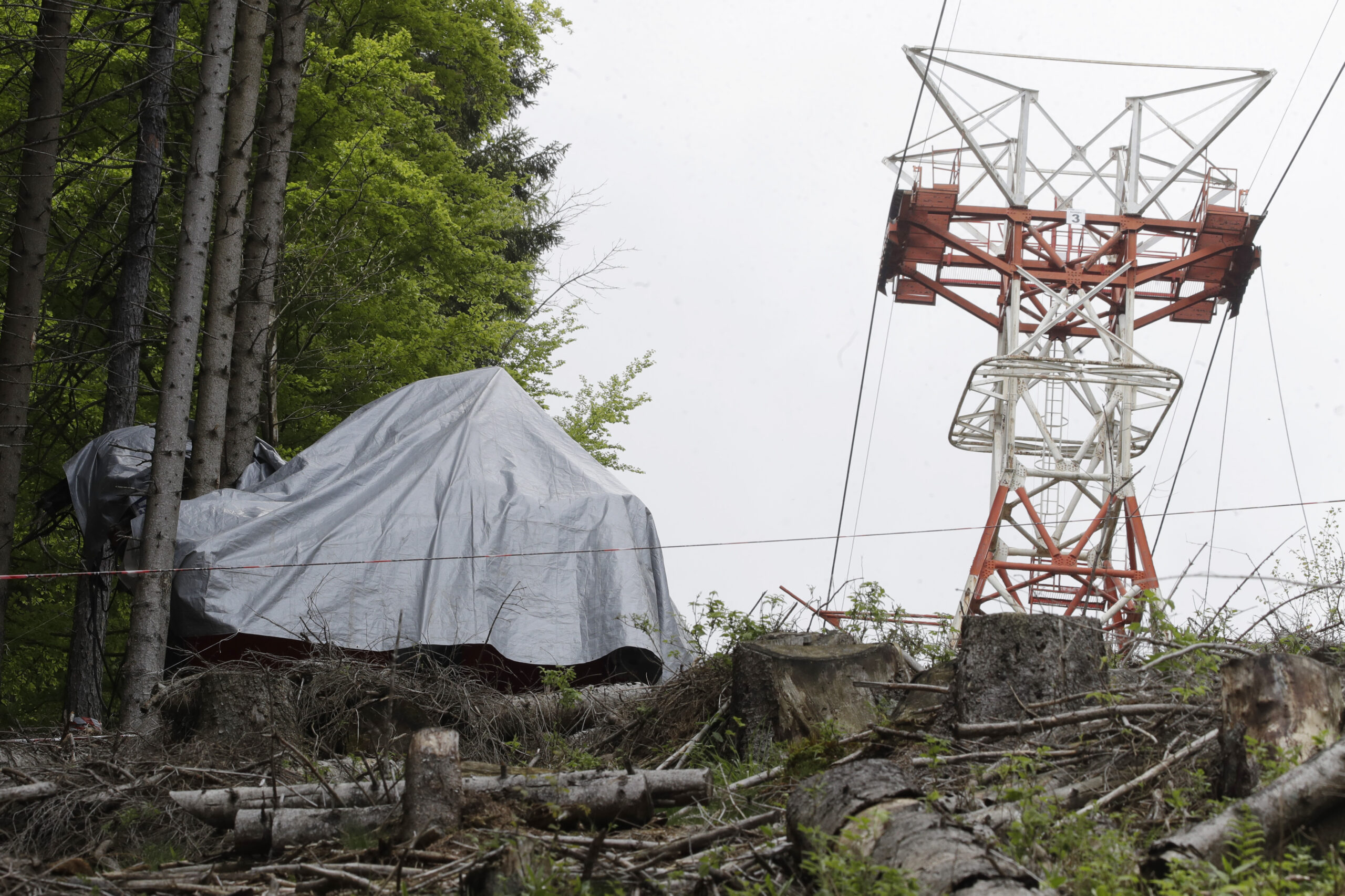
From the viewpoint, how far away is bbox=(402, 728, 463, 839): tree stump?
4.34 m

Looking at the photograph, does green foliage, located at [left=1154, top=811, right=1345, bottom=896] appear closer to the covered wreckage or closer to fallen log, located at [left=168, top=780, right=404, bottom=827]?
fallen log, located at [left=168, top=780, right=404, bottom=827]

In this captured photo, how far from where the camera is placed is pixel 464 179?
15008 millimetres

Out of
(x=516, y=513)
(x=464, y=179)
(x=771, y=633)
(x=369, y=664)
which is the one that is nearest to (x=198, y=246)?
(x=516, y=513)

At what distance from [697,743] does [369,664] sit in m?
2.06

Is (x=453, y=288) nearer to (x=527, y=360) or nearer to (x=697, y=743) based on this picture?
(x=527, y=360)

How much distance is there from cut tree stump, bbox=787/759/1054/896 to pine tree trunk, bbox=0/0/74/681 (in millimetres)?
8771

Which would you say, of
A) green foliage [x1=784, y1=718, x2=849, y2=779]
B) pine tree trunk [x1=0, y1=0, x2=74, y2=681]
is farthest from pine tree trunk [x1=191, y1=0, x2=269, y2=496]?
green foliage [x1=784, y1=718, x2=849, y2=779]

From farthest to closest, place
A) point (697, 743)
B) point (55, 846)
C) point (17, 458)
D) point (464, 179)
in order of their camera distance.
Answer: point (464, 179) < point (17, 458) < point (697, 743) < point (55, 846)

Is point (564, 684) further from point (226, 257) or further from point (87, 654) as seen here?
point (87, 654)

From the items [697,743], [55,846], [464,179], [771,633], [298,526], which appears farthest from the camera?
[464,179]

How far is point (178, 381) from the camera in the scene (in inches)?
332

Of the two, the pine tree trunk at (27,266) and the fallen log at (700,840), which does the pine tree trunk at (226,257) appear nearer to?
the pine tree trunk at (27,266)

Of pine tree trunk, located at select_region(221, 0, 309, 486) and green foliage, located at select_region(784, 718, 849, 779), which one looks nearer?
green foliage, located at select_region(784, 718, 849, 779)

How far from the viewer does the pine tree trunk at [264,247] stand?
9.75m
